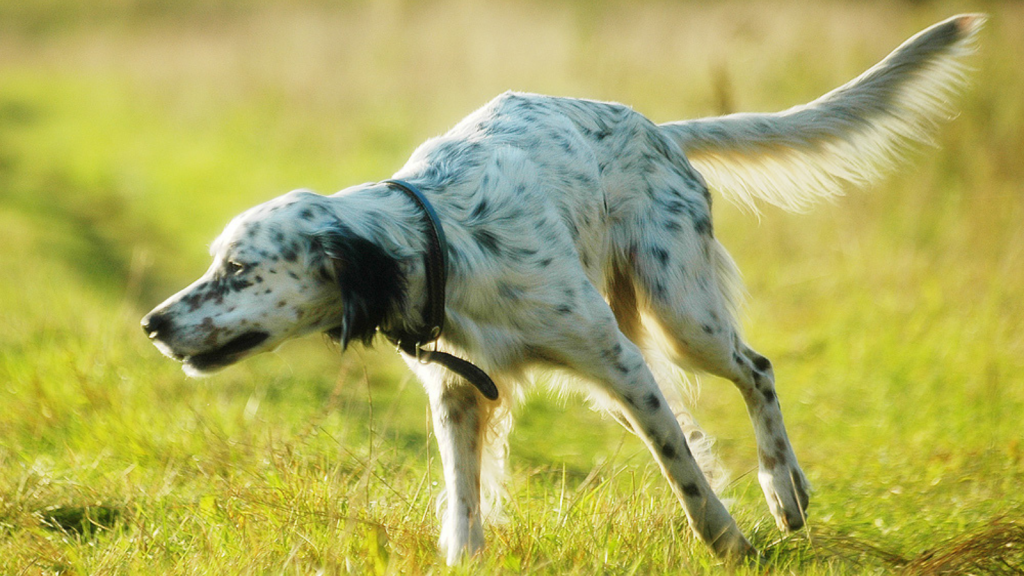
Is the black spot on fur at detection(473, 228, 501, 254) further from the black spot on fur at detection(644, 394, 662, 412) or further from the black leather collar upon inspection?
the black spot on fur at detection(644, 394, 662, 412)

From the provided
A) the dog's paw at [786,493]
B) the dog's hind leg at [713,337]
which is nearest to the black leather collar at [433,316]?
the dog's hind leg at [713,337]

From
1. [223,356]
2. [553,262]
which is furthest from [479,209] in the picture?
[223,356]

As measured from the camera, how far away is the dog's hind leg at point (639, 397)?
3.03 m

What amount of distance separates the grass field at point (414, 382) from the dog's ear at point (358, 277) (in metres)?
0.56

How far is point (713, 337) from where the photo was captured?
11.8 ft

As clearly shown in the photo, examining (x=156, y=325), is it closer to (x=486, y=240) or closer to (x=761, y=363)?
(x=486, y=240)

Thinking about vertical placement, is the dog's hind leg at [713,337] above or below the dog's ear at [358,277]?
below

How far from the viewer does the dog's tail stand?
3.89 metres

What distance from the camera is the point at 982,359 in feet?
17.4

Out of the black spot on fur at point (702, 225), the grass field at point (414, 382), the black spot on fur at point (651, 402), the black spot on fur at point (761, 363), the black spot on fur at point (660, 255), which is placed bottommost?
the grass field at point (414, 382)

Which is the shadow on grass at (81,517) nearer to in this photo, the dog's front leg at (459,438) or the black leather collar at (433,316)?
the dog's front leg at (459,438)

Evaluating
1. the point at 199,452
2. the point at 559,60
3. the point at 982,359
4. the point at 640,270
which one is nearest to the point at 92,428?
the point at 199,452

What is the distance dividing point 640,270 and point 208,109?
35.8 ft

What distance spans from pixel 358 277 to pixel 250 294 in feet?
0.90
